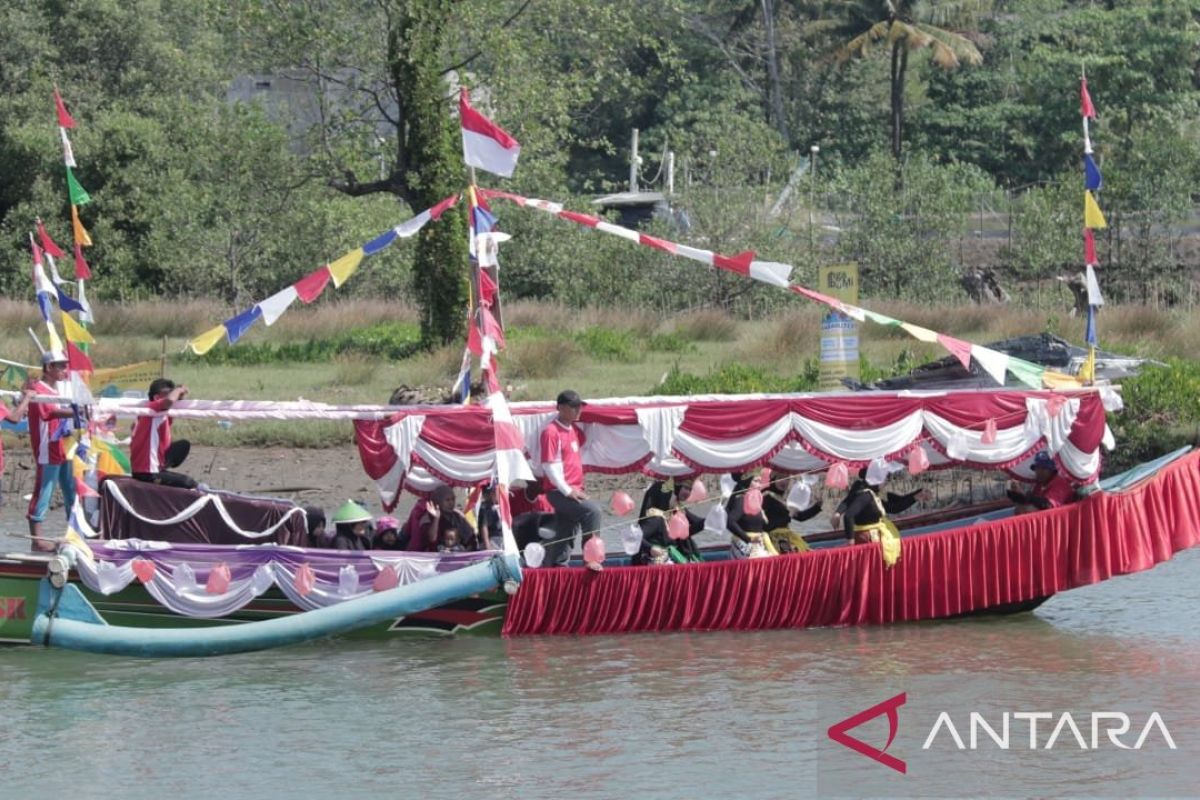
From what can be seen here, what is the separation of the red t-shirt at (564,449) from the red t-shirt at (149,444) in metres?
2.95

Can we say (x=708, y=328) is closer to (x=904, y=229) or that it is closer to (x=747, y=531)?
(x=904, y=229)

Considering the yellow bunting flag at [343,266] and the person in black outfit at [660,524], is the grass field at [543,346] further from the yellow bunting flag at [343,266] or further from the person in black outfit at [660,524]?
the yellow bunting flag at [343,266]

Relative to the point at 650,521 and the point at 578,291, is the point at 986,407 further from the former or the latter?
the point at 578,291

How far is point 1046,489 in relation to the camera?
13891 millimetres

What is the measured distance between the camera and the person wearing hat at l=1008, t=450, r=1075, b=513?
45.2 feet

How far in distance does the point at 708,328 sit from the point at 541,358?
4.82 metres

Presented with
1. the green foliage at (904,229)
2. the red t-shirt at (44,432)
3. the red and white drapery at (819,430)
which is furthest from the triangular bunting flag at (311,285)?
the green foliage at (904,229)

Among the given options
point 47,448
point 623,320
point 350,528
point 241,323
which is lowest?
point 350,528

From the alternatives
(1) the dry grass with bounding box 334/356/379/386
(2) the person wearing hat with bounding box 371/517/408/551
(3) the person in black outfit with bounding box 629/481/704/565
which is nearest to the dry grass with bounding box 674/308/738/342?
(1) the dry grass with bounding box 334/356/379/386

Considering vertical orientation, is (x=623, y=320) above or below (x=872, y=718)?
above

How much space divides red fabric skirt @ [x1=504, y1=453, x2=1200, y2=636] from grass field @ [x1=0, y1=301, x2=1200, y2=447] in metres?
8.85

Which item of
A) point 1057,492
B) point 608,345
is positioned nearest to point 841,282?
point 608,345

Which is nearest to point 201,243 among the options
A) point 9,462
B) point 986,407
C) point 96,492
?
point 9,462

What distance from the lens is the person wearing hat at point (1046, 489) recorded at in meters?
13.8
